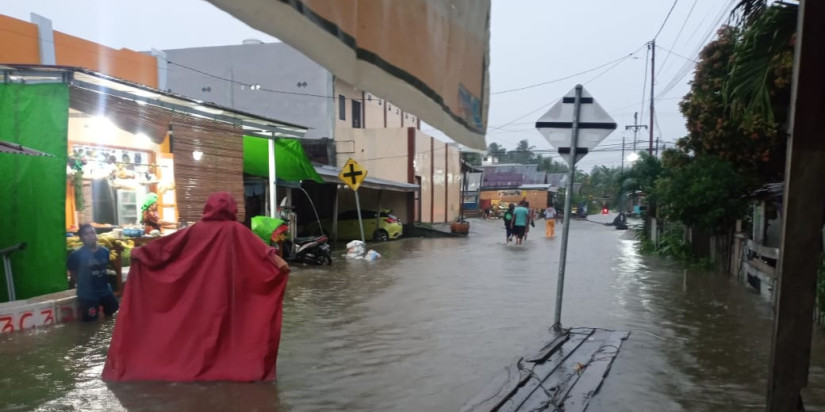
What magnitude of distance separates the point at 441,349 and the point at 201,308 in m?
2.74

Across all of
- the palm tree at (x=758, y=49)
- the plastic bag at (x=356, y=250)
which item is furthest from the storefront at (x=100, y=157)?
the palm tree at (x=758, y=49)

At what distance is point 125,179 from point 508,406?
9313 millimetres

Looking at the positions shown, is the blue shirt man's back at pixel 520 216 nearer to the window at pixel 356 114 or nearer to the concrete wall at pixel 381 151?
the concrete wall at pixel 381 151

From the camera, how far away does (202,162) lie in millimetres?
11430

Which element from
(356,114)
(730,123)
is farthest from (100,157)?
(356,114)

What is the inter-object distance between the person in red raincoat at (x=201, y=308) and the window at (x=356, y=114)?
26.3 meters

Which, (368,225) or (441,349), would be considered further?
(368,225)

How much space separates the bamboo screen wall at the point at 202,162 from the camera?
35.8 feet

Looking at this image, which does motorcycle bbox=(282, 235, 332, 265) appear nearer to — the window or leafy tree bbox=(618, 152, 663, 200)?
leafy tree bbox=(618, 152, 663, 200)

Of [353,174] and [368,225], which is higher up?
[353,174]

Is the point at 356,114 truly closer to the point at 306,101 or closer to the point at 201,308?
the point at 306,101

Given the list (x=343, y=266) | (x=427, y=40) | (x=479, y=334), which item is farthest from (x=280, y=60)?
(x=427, y=40)

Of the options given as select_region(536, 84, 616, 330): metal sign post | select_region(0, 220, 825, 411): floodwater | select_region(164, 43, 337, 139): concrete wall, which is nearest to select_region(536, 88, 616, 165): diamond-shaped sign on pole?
select_region(536, 84, 616, 330): metal sign post

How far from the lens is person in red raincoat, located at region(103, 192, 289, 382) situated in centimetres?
527
